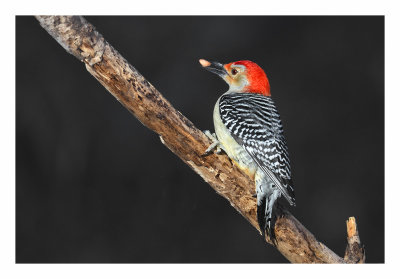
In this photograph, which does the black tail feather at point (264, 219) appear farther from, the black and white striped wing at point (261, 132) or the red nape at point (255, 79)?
the red nape at point (255, 79)

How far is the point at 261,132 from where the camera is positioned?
2938 mm

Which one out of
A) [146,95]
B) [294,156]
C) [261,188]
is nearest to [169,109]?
[146,95]

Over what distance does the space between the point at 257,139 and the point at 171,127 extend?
22.1 inches

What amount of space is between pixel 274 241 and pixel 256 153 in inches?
21.0

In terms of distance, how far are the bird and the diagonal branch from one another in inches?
3.0

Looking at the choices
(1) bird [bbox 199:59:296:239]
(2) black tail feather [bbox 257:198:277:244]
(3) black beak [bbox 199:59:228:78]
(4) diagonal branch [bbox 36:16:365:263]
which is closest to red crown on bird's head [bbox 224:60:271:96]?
(1) bird [bbox 199:59:296:239]

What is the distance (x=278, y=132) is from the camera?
3.01 m

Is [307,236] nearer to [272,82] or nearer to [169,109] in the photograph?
[169,109]

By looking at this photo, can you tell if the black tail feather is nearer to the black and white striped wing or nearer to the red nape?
the black and white striped wing

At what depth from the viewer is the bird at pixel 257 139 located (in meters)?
2.78

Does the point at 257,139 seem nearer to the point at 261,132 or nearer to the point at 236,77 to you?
the point at 261,132

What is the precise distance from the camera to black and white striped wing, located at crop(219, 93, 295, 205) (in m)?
2.79

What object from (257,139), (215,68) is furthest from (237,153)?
(215,68)

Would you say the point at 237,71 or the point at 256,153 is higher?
the point at 237,71
